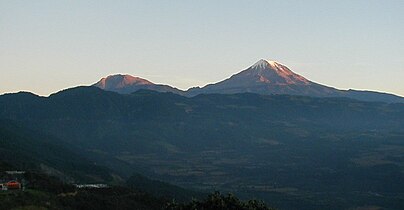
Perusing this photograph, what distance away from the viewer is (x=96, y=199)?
121 meters

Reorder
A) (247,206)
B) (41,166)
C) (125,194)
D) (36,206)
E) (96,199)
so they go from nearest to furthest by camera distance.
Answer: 1. (247,206)
2. (36,206)
3. (96,199)
4. (125,194)
5. (41,166)

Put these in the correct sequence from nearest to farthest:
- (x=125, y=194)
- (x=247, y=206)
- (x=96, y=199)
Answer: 1. (x=247, y=206)
2. (x=96, y=199)
3. (x=125, y=194)

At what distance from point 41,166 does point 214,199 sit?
5918 inches

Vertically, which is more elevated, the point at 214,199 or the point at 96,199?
the point at 214,199

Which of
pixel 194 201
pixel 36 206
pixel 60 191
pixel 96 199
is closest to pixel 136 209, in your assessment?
pixel 96 199

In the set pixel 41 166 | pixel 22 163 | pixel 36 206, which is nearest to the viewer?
pixel 36 206

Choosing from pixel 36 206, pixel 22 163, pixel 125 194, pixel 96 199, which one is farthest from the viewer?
pixel 22 163

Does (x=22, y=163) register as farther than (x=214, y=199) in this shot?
Yes

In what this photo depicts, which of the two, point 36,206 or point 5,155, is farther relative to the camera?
point 5,155

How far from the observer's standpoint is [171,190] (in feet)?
639

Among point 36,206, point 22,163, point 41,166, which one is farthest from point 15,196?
point 41,166

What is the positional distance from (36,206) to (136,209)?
26.2m

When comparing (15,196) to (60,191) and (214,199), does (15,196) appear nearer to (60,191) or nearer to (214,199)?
(60,191)

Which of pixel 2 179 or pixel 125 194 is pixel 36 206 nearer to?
pixel 2 179
